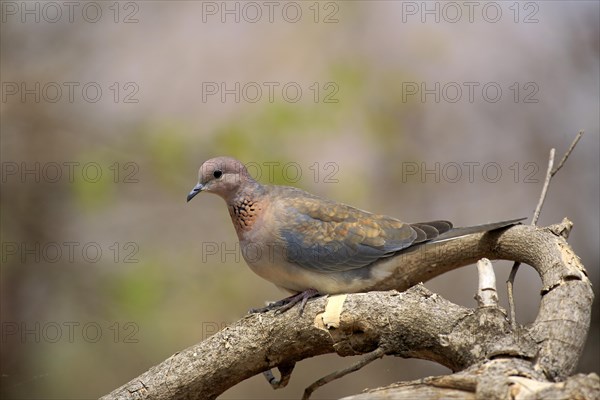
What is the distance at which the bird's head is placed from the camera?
109 inches

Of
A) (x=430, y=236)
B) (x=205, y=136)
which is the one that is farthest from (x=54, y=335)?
(x=430, y=236)

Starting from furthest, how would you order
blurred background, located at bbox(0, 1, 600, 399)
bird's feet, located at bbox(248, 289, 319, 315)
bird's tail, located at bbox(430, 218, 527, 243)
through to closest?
1. blurred background, located at bbox(0, 1, 600, 399)
2. bird's tail, located at bbox(430, 218, 527, 243)
3. bird's feet, located at bbox(248, 289, 319, 315)

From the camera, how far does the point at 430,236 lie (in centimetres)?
273

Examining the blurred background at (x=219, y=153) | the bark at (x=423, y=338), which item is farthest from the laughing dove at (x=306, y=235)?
the blurred background at (x=219, y=153)

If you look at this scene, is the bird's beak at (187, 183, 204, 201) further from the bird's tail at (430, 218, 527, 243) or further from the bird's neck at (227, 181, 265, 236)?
the bird's tail at (430, 218, 527, 243)

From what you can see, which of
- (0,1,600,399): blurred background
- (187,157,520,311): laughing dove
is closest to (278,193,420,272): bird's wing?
(187,157,520,311): laughing dove

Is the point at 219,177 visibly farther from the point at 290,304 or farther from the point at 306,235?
the point at 290,304

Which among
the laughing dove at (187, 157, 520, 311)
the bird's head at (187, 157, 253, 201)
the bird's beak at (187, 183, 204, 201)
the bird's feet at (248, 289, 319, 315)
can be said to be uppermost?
the bird's head at (187, 157, 253, 201)

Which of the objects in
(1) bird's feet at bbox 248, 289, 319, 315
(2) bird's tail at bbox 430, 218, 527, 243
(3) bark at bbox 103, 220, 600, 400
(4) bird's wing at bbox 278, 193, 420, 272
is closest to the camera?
(3) bark at bbox 103, 220, 600, 400

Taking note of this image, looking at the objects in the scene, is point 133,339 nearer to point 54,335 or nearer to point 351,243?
point 54,335

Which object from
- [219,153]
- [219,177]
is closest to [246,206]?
[219,177]

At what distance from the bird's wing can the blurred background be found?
5.21ft

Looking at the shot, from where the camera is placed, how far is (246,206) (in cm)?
280

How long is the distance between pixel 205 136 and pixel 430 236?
2144mm
